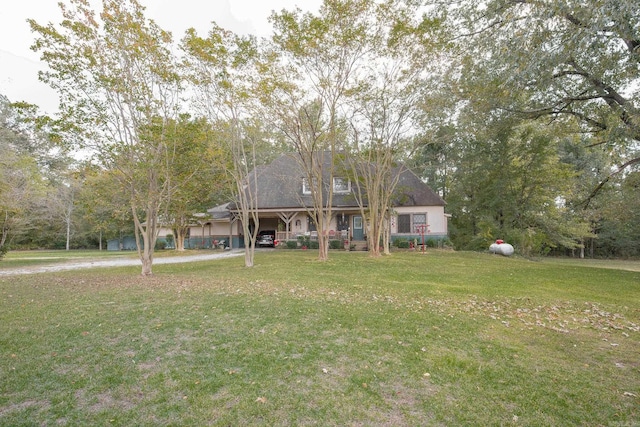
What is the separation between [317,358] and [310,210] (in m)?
18.2

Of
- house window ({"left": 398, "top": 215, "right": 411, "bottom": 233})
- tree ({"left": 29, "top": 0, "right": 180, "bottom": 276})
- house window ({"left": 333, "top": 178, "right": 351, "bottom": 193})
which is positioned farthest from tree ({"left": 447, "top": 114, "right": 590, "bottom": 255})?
tree ({"left": 29, "top": 0, "right": 180, "bottom": 276})

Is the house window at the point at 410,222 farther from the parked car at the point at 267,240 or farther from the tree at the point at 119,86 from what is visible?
the tree at the point at 119,86

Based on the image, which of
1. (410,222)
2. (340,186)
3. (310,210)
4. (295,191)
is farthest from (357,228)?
(295,191)

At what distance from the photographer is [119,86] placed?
9828 mm

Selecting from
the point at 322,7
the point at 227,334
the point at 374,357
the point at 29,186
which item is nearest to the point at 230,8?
the point at 322,7

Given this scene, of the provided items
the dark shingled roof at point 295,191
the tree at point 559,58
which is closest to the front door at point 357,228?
the dark shingled roof at point 295,191

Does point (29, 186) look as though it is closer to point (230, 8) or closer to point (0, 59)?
point (0, 59)

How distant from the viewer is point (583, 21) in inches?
238

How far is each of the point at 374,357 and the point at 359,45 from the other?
12.6m

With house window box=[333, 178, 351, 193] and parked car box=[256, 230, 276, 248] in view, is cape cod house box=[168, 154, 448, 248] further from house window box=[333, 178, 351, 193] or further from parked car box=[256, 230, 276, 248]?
parked car box=[256, 230, 276, 248]

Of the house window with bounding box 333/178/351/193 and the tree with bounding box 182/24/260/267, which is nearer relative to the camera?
the tree with bounding box 182/24/260/267

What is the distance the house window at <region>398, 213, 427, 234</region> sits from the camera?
75.4ft

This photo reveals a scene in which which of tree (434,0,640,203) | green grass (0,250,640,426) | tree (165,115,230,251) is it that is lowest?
green grass (0,250,640,426)

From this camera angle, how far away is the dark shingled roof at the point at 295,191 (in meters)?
22.6
